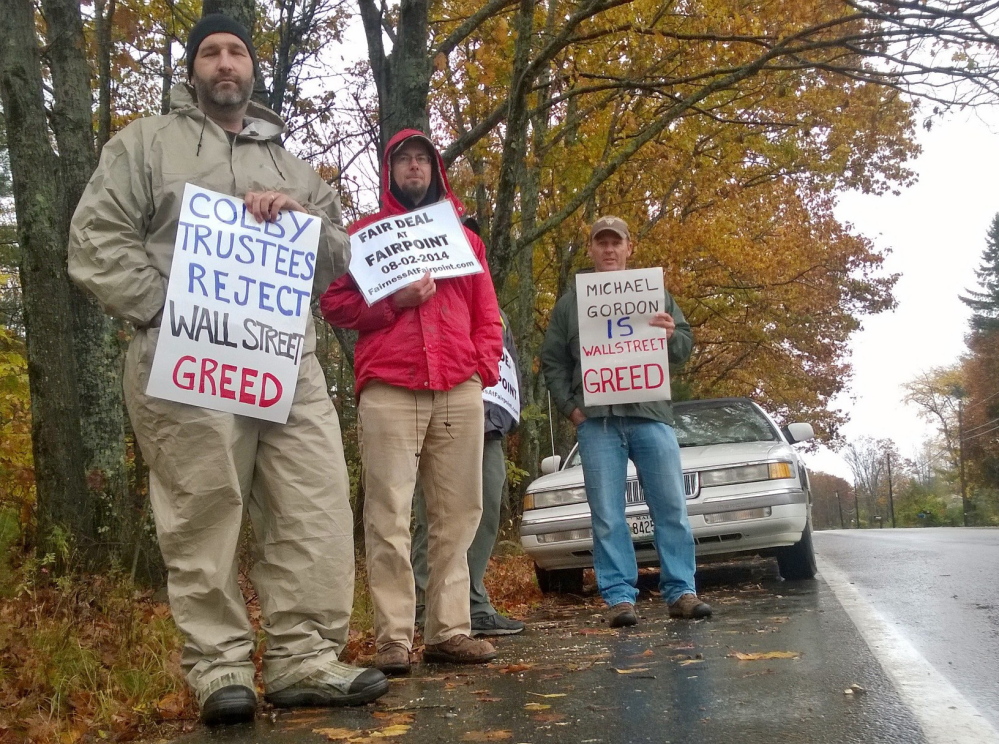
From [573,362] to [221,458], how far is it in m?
3.21

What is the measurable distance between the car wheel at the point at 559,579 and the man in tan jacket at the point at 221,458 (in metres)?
4.48

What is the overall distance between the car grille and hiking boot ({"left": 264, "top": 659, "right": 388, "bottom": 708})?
4049 mm

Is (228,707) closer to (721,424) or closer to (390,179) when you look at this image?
(390,179)

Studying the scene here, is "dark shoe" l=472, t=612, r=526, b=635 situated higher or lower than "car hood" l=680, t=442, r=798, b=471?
lower

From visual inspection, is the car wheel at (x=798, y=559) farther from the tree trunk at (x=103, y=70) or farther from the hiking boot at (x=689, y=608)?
the tree trunk at (x=103, y=70)

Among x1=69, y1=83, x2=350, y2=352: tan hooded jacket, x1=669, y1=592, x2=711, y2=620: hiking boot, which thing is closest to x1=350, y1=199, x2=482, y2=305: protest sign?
x1=69, y1=83, x2=350, y2=352: tan hooded jacket

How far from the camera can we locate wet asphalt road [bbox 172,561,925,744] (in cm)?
306

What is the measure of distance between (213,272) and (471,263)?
53.6 inches

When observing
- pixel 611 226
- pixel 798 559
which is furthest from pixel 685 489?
pixel 611 226

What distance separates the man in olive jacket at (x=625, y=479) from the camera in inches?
241

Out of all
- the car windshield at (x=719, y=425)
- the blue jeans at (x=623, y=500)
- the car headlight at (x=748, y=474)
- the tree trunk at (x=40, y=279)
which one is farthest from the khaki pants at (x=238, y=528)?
the car windshield at (x=719, y=425)

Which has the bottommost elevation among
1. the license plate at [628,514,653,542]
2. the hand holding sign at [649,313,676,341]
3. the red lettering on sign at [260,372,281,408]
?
the license plate at [628,514,653,542]

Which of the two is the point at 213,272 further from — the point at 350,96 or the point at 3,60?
the point at 350,96

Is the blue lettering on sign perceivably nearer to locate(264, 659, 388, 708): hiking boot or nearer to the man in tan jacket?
the man in tan jacket
